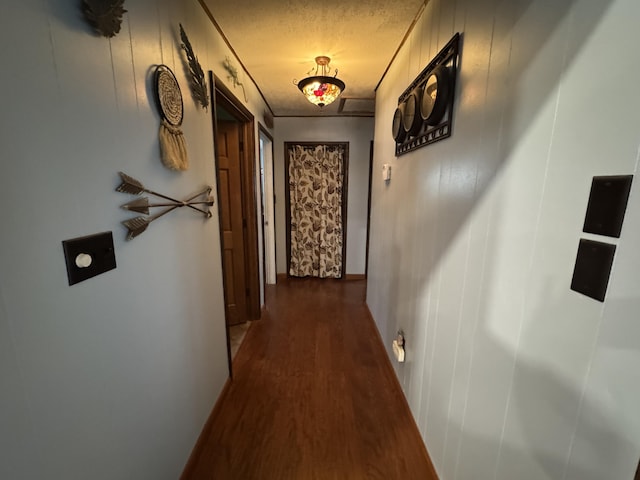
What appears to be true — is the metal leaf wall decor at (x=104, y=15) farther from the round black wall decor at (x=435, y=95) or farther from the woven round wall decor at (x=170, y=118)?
the round black wall decor at (x=435, y=95)

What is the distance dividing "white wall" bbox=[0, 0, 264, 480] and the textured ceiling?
1.32ft

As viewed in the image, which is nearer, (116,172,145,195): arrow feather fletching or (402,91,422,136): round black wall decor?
(116,172,145,195): arrow feather fletching

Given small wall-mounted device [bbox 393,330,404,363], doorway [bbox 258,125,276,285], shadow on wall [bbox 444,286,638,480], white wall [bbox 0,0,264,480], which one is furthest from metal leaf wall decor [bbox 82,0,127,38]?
doorway [bbox 258,125,276,285]

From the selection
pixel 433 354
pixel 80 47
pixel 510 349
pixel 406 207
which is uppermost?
pixel 80 47

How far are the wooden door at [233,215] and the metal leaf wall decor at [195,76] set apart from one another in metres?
0.77

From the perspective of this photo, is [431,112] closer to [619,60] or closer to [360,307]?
[619,60]

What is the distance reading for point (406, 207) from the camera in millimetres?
1678

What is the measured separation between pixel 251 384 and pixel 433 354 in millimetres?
1271

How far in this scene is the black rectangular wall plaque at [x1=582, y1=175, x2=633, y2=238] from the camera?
472 mm

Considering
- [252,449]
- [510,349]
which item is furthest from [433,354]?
[252,449]

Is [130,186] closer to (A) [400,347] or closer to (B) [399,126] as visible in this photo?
(B) [399,126]

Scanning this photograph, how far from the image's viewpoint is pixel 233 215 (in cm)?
243

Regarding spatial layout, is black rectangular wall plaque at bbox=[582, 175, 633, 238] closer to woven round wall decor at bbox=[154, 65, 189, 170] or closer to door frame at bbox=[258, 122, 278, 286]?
woven round wall decor at bbox=[154, 65, 189, 170]

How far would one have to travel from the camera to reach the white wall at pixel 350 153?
11.8 ft
